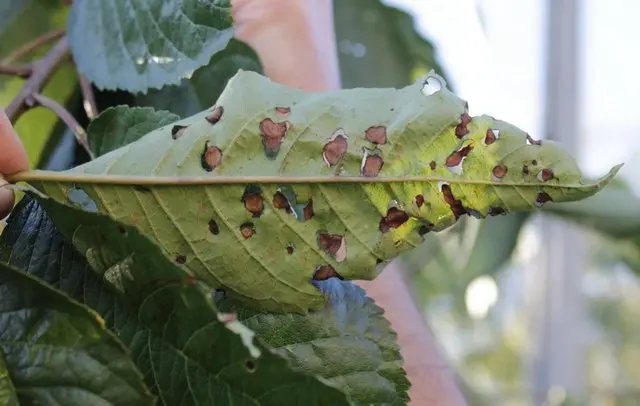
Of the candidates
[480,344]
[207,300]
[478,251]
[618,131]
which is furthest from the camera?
[480,344]

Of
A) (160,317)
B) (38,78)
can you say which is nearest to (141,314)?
(160,317)

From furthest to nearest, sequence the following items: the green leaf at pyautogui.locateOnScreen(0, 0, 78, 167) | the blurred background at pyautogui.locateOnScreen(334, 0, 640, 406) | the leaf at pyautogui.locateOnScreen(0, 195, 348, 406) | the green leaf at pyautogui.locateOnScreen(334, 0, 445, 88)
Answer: the blurred background at pyautogui.locateOnScreen(334, 0, 640, 406), the green leaf at pyautogui.locateOnScreen(334, 0, 445, 88), the green leaf at pyautogui.locateOnScreen(0, 0, 78, 167), the leaf at pyautogui.locateOnScreen(0, 195, 348, 406)

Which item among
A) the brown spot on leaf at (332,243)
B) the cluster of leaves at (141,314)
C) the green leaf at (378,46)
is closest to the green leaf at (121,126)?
the cluster of leaves at (141,314)

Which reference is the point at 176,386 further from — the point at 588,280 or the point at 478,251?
the point at 588,280

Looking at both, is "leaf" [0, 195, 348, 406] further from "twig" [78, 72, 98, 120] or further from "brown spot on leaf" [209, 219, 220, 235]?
"twig" [78, 72, 98, 120]

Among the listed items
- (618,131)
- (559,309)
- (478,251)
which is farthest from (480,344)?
(478,251)

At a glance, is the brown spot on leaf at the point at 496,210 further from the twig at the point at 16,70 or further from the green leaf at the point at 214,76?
the twig at the point at 16,70

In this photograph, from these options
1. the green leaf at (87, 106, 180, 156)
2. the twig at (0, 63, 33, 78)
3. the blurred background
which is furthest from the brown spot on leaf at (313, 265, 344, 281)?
the blurred background
